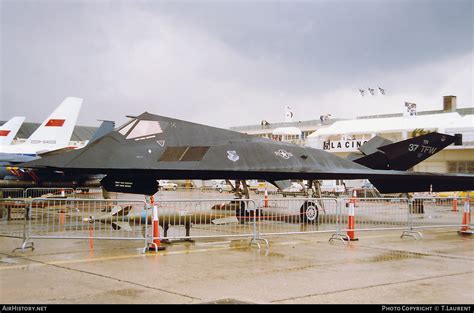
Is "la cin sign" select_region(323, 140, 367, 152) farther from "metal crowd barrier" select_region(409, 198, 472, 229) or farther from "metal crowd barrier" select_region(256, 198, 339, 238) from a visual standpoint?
"metal crowd barrier" select_region(256, 198, 339, 238)

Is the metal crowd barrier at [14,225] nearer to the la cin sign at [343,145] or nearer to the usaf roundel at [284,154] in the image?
the usaf roundel at [284,154]

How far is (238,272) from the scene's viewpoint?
759cm

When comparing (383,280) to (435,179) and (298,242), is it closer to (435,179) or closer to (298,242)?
(298,242)

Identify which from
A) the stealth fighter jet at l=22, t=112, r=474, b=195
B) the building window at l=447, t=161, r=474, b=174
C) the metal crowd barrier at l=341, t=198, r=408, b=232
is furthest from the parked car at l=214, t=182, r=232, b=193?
the metal crowd barrier at l=341, t=198, r=408, b=232

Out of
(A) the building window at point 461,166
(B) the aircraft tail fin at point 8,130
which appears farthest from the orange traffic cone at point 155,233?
(A) the building window at point 461,166

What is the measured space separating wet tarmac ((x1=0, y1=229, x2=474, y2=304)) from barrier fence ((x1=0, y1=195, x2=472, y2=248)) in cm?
45

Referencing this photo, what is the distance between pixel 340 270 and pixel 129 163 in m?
6.87

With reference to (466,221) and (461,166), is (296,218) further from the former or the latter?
(461,166)

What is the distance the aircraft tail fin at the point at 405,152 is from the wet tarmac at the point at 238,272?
24.9 ft

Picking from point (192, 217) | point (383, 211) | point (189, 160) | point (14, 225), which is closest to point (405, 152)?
point (383, 211)

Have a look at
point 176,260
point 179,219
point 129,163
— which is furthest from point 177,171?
point 176,260

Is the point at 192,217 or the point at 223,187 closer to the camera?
the point at 192,217

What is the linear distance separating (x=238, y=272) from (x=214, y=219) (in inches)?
172

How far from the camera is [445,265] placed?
27.9 feet
